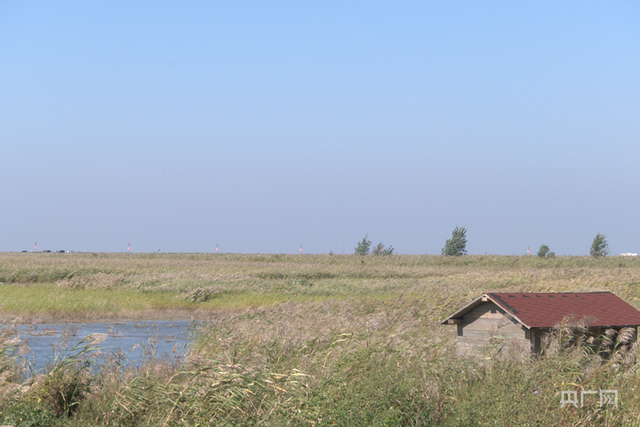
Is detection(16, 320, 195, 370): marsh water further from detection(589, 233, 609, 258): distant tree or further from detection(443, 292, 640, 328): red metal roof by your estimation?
detection(589, 233, 609, 258): distant tree

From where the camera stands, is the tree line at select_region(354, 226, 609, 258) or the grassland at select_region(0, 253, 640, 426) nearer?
the grassland at select_region(0, 253, 640, 426)

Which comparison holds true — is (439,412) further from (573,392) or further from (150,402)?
(150,402)

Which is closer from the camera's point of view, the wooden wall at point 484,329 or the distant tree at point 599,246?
the wooden wall at point 484,329

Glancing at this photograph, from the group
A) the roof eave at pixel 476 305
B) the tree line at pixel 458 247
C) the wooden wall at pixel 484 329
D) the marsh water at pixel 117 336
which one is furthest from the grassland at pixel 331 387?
the tree line at pixel 458 247

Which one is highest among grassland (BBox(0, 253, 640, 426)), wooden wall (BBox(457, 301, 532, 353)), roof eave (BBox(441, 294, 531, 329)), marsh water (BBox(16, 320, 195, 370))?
roof eave (BBox(441, 294, 531, 329))

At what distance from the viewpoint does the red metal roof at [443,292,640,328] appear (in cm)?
955

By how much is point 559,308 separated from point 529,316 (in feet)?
3.66

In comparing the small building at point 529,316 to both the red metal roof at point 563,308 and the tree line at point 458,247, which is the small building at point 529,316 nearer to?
the red metal roof at point 563,308

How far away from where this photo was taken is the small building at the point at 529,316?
9.48m

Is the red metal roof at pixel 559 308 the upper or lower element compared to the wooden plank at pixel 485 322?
upper

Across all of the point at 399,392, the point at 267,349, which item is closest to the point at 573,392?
the point at 399,392

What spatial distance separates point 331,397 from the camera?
21.2ft

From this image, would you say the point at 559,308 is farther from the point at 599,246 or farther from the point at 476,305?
the point at 599,246

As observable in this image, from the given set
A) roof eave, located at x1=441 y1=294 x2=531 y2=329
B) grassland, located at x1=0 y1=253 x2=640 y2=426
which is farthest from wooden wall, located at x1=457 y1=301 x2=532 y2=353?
grassland, located at x1=0 y1=253 x2=640 y2=426
